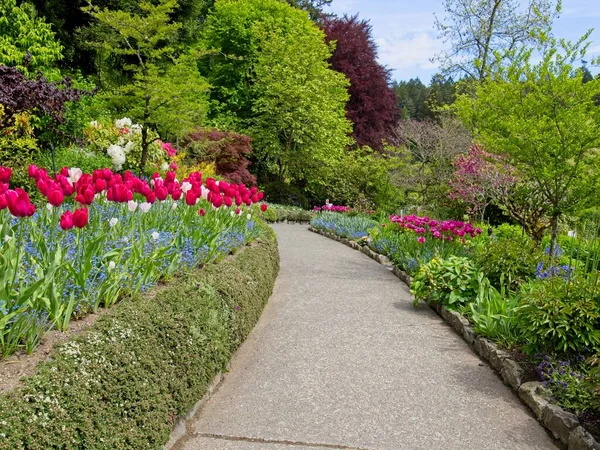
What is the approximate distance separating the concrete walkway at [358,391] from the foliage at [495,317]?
0.89 ft

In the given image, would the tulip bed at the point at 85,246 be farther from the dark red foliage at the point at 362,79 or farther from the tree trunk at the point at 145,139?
the dark red foliage at the point at 362,79

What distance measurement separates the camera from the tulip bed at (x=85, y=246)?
8.01ft

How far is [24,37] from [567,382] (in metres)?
16.1

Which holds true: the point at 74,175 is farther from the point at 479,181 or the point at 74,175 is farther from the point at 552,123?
the point at 479,181

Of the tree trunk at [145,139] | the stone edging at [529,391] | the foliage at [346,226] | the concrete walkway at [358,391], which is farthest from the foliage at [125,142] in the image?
the stone edging at [529,391]

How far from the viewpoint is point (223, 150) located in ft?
57.1

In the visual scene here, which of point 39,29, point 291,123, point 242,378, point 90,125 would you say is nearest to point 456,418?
point 242,378

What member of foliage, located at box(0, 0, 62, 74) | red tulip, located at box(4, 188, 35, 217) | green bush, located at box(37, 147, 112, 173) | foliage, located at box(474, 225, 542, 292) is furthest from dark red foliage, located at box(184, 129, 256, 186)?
red tulip, located at box(4, 188, 35, 217)

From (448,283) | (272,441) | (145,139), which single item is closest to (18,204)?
(272,441)

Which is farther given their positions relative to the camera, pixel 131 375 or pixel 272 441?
pixel 272 441

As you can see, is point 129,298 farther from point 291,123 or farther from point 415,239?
point 291,123

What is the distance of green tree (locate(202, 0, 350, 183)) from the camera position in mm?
20359

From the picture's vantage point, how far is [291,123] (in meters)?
20.6

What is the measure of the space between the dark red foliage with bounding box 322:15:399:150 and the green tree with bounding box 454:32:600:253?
1901cm
